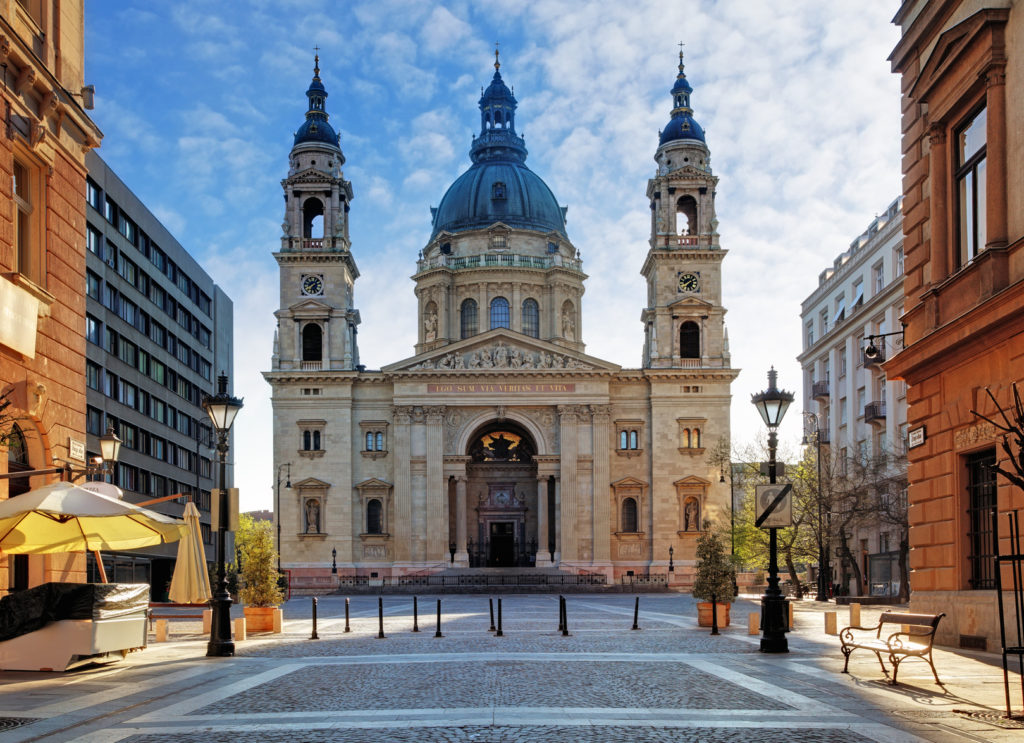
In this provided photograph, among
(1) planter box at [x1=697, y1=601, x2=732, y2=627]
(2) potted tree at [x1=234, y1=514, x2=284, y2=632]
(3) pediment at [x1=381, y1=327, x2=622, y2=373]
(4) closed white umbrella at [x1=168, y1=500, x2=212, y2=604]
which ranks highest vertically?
(3) pediment at [x1=381, y1=327, x2=622, y2=373]

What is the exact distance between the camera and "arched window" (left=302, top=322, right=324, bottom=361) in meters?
76.1

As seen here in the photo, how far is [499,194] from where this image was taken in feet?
293

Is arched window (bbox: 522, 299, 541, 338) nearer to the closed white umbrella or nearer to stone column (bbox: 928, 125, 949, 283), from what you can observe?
the closed white umbrella

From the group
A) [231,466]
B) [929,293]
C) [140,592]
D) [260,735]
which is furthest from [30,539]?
[231,466]

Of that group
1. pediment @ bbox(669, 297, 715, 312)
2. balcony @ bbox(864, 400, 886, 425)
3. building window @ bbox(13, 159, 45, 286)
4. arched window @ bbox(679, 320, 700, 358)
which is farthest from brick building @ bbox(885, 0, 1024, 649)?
arched window @ bbox(679, 320, 700, 358)

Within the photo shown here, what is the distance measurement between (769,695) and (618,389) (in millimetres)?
61984

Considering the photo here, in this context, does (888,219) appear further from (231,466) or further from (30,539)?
(231,466)

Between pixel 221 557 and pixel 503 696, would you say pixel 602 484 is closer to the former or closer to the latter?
pixel 221 557

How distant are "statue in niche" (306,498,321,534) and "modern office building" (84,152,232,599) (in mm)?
7704

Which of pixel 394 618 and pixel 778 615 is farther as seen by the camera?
pixel 394 618

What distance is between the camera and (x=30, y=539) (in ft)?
60.7

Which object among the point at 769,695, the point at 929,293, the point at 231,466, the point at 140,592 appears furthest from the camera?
the point at 231,466

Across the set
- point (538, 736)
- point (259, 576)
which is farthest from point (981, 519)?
point (259, 576)

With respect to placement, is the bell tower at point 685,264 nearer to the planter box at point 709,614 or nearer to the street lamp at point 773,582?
the planter box at point 709,614
